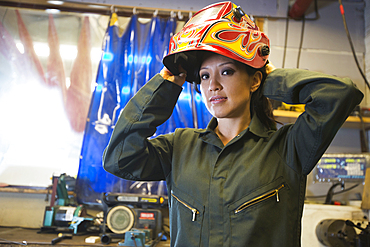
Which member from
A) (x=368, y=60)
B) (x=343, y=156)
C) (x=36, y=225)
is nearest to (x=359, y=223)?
(x=343, y=156)

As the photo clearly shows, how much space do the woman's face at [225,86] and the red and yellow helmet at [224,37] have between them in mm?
60

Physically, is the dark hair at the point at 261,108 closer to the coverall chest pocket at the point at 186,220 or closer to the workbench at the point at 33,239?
the coverall chest pocket at the point at 186,220

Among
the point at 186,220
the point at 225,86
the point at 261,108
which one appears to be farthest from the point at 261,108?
the point at 186,220

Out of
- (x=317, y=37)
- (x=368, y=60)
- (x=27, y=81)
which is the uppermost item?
(x=317, y=37)

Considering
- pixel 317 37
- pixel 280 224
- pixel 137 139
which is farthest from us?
pixel 317 37

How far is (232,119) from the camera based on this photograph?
39.2 inches

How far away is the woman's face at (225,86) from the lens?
914 mm

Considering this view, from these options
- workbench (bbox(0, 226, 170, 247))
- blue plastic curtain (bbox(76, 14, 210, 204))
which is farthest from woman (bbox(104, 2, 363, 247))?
blue plastic curtain (bbox(76, 14, 210, 204))

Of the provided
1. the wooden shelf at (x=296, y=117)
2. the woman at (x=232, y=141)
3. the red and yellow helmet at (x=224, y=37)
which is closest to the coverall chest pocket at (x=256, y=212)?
the woman at (x=232, y=141)

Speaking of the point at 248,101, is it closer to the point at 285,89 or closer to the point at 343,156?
the point at 285,89

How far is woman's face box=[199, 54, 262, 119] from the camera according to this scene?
91 cm

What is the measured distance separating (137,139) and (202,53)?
40 cm

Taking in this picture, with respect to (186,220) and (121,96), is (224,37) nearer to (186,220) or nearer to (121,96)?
(186,220)

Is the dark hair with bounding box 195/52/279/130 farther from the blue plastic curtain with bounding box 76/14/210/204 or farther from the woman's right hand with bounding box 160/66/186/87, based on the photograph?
the blue plastic curtain with bounding box 76/14/210/204
